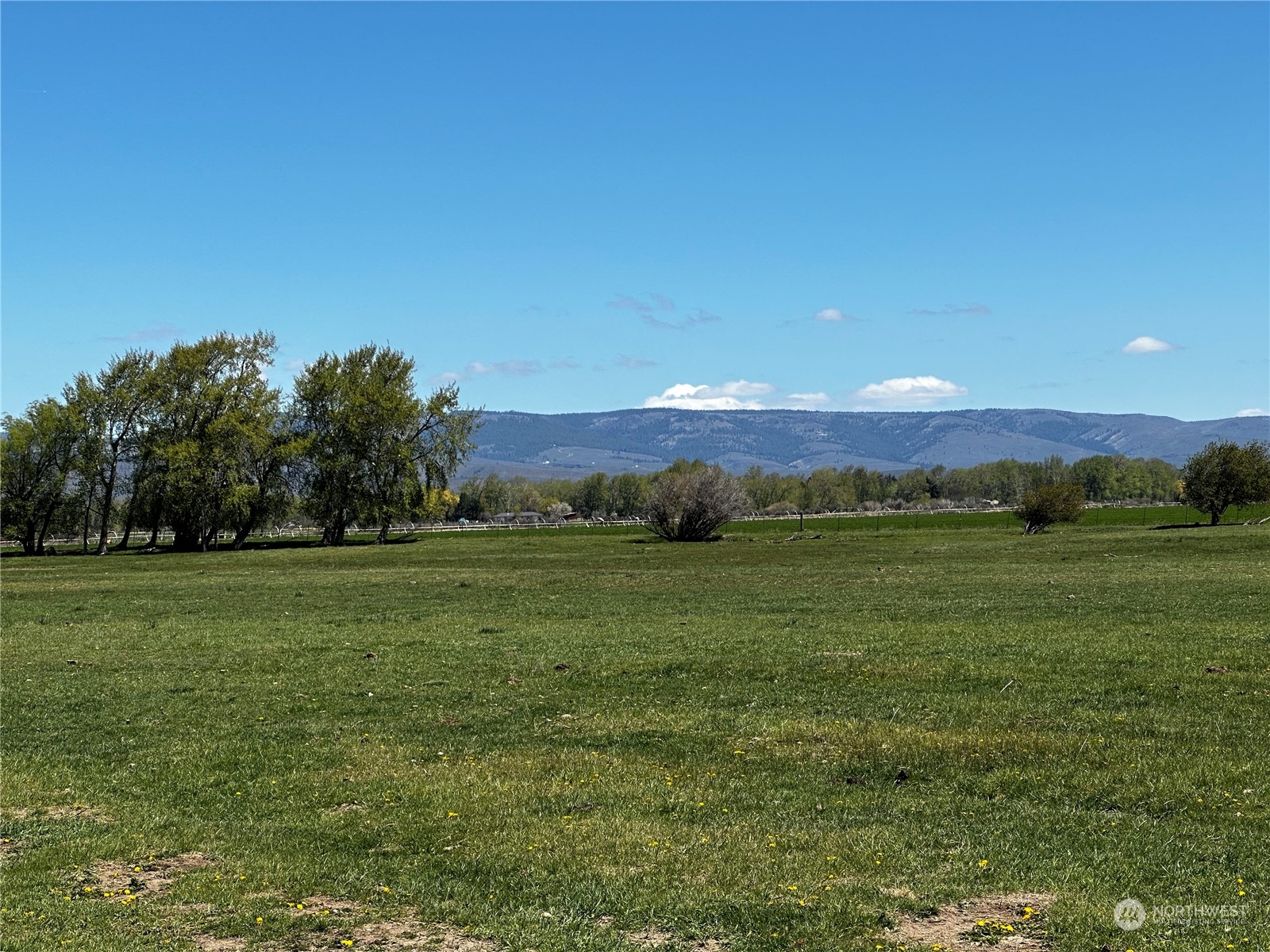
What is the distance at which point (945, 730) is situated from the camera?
15609 millimetres

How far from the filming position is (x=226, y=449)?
300 feet

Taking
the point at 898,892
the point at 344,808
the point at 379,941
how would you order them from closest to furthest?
the point at 379,941 < the point at 898,892 < the point at 344,808

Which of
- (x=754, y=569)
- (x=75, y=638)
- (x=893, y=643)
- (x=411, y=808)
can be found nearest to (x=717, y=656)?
(x=893, y=643)

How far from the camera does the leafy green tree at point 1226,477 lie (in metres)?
97.9

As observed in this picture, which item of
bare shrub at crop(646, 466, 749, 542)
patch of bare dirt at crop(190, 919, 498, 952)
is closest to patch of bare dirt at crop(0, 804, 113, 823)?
patch of bare dirt at crop(190, 919, 498, 952)

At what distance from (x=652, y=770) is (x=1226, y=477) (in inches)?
3980

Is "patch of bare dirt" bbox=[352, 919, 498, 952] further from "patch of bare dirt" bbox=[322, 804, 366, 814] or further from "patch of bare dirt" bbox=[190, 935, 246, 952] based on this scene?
"patch of bare dirt" bbox=[322, 804, 366, 814]

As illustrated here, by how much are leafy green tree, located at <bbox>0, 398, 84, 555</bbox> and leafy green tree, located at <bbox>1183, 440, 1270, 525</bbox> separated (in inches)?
4061

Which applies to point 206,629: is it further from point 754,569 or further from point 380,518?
point 380,518

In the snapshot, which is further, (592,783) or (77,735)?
(77,735)

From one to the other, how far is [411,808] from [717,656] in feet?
38.6

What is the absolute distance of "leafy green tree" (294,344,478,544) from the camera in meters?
98.8

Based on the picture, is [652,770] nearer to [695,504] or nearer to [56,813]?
[56,813]

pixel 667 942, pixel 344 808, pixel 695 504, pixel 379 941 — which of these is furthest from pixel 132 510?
pixel 667 942
